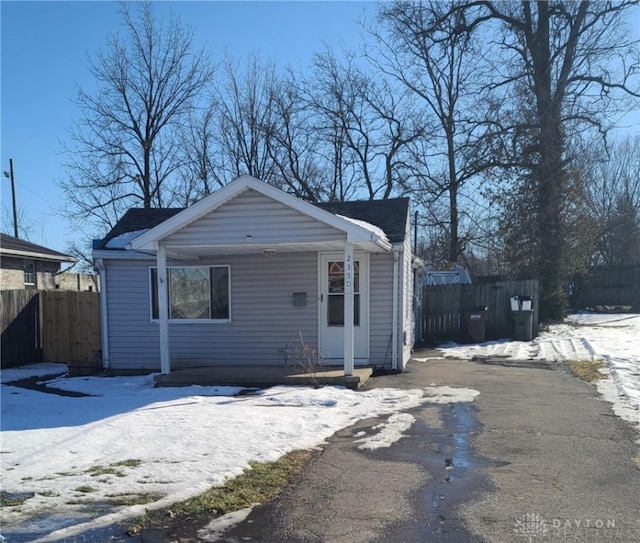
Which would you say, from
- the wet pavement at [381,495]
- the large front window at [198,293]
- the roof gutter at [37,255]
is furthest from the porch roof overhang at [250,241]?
the roof gutter at [37,255]

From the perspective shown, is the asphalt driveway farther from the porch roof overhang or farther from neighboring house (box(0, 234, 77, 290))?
neighboring house (box(0, 234, 77, 290))

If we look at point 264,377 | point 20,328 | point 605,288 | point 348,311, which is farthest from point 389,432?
point 605,288

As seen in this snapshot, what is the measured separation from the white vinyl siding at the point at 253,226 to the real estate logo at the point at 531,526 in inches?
226

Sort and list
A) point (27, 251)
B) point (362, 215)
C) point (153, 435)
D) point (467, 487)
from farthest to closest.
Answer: point (27, 251), point (362, 215), point (153, 435), point (467, 487)

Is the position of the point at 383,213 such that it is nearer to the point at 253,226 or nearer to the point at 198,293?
the point at 253,226

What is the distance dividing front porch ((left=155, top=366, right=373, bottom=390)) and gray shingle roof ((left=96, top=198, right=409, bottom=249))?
9.63 ft

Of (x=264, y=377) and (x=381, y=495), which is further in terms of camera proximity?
(x=264, y=377)

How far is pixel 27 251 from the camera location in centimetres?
1844


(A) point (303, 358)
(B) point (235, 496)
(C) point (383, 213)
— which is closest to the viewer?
(B) point (235, 496)

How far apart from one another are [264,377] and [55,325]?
7307 mm

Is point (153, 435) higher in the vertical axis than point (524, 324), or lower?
lower

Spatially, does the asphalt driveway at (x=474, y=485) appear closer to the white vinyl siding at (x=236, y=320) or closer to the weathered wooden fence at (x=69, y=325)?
the white vinyl siding at (x=236, y=320)

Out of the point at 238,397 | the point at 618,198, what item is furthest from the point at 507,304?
the point at 618,198

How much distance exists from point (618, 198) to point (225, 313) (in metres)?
33.1
